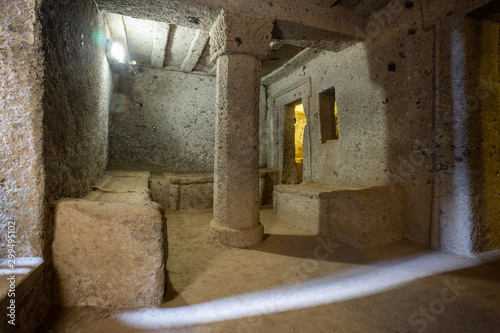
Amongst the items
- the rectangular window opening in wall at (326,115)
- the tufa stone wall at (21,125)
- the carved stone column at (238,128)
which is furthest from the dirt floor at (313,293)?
the rectangular window opening in wall at (326,115)

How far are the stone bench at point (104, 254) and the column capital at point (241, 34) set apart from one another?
217 centimetres

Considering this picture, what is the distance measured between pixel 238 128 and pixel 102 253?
1.86m

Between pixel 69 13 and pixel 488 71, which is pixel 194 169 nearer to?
pixel 69 13

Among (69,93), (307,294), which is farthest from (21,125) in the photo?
(307,294)

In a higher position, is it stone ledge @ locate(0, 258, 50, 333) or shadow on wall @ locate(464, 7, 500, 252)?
shadow on wall @ locate(464, 7, 500, 252)

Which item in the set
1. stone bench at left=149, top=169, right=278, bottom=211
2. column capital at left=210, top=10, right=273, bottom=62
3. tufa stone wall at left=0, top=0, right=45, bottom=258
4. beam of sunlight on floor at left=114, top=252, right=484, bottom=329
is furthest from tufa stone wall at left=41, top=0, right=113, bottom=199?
stone bench at left=149, top=169, right=278, bottom=211

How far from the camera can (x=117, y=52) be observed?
420 centimetres

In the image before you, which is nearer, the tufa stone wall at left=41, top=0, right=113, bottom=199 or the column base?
the tufa stone wall at left=41, top=0, right=113, bottom=199

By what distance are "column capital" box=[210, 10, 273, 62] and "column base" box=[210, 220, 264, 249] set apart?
82.8 inches

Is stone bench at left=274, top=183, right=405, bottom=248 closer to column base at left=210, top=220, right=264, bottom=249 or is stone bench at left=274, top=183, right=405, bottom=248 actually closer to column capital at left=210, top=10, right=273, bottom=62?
column base at left=210, top=220, right=264, bottom=249

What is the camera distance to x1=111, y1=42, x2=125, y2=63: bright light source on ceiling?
406 cm

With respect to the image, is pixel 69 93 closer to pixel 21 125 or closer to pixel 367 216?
pixel 21 125

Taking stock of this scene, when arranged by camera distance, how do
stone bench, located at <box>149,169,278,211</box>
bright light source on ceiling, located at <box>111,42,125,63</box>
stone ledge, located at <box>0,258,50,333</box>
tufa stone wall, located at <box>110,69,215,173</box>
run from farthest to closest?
tufa stone wall, located at <box>110,69,215,173</box>, stone bench, located at <box>149,169,278,211</box>, bright light source on ceiling, located at <box>111,42,125,63</box>, stone ledge, located at <box>0,258,50,333</box>

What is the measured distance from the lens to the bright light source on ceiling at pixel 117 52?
13.3 feet
